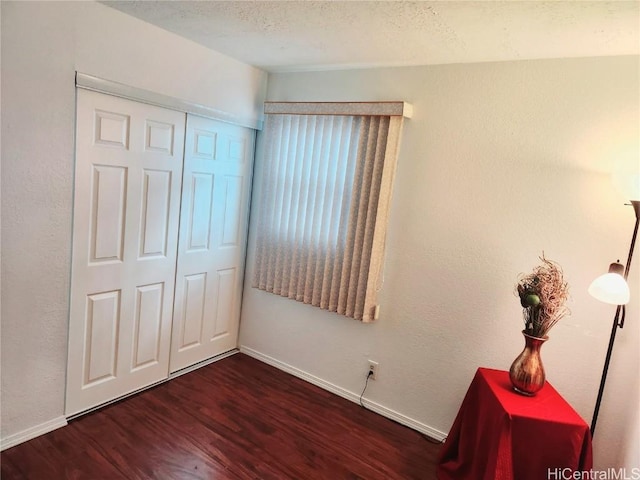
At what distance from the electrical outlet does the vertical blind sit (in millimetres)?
337

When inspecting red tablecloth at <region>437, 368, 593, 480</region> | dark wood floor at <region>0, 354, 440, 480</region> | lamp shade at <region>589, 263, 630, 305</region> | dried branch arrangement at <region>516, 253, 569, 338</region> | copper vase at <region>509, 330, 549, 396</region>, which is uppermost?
lamp shade at <region>589, 263, 630, 305</region>

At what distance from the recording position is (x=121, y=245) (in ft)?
8.32

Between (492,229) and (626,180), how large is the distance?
0.70m

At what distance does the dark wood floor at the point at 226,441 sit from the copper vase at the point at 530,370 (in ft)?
2.51

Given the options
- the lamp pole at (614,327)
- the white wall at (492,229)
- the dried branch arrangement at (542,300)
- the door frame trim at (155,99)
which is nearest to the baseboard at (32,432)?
the white wall at (492,229)

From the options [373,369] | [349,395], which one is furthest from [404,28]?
[349,395]

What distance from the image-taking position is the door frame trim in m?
2.21

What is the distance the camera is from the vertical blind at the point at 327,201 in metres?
2.73

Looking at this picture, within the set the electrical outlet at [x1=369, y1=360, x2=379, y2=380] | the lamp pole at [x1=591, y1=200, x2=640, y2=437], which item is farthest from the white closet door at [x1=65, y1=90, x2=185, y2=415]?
the lamp pole at [x1=591, y1=200, x2=640, y2=437]

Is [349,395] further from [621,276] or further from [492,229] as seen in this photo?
[621,276]

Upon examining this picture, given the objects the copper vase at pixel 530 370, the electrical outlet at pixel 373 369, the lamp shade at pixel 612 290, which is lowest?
the electrical outlet at pixel 373 369

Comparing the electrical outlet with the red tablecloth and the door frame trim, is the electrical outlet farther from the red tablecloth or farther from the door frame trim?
the door frame trim

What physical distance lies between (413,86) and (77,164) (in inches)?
79.5

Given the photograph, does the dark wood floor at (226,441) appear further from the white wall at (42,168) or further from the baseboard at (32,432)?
the white wall at (42,168)
